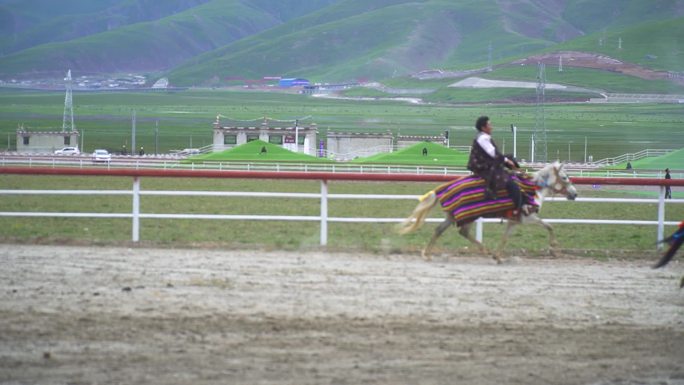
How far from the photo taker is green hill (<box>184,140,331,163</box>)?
5194 cm

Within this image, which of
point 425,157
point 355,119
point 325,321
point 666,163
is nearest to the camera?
point 325,321

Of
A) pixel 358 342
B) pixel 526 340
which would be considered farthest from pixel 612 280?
pixel 358 342

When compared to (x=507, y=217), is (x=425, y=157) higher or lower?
higher

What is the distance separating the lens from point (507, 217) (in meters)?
13.0

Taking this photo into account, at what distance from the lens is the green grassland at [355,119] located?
90125mm

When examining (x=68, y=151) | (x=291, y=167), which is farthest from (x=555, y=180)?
(x=68, y=151)

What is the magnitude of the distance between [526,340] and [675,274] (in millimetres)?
4164

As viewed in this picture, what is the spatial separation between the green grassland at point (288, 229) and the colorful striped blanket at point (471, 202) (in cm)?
116

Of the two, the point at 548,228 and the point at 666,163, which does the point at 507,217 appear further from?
→ the point at 666,163

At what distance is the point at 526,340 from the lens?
8859 mm

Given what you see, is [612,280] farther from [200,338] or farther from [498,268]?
[200,338]

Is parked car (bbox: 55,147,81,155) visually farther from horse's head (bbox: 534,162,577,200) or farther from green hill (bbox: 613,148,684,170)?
horse's head (bbox: 534,162,577,200)

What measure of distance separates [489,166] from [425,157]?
4292cm

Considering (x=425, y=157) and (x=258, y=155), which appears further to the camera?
(x=425, y=157)
